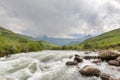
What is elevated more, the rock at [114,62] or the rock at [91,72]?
the rock at [114,62]

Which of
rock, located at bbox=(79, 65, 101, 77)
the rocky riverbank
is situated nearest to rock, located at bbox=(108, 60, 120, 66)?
the rocky riverbank

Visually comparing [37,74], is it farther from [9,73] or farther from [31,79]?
[9,73]

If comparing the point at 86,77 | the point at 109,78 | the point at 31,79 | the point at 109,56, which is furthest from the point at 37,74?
the point at 109,56

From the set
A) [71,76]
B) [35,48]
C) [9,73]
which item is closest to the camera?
[71,76]

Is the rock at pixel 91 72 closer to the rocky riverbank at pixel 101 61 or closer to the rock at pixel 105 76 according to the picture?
the rocky riverbank at pixel 101 61

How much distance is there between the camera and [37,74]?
1241 inches

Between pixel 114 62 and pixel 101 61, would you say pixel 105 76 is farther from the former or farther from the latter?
pixel 101 61

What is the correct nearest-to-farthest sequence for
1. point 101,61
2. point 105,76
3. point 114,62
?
point 105,76 < point 114,62 < point 101,61

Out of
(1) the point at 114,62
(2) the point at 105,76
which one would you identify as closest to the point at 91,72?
(2) the point at 105,76

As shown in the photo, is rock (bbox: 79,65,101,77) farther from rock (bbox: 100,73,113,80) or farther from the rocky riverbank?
rock (bbox: 100,73,113,80)

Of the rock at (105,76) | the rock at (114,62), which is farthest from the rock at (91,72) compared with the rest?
the rock at (114,62)

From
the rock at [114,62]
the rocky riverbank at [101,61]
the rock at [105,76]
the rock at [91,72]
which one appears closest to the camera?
the rock at [105,76]

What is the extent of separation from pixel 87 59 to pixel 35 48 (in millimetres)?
77720

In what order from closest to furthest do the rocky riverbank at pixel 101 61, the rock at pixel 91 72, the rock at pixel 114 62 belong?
the rocky riverbank at pixel 101 61, the rock at pixel 91 72, the rock at pixel 114 62
